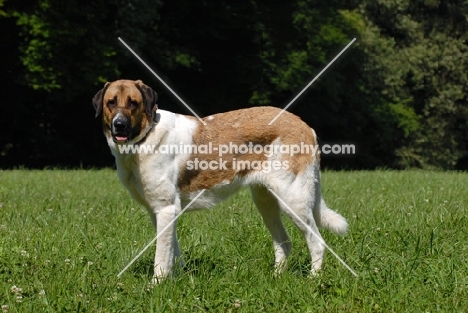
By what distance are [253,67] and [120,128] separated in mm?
21848

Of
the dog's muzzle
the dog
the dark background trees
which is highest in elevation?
the dog's muzzle

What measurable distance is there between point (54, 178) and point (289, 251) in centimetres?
861

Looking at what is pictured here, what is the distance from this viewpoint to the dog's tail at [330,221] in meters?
6.23

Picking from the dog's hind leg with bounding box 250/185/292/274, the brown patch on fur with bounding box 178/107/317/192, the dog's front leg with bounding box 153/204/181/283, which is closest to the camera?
the dog's front leg with bounding box 153/204/181/283

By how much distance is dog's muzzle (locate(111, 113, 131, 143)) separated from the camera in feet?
18.2

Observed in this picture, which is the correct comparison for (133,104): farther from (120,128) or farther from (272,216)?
(272,216)

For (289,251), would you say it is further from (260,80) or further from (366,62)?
(366,62)

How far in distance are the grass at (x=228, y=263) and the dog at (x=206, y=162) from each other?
1.10ft

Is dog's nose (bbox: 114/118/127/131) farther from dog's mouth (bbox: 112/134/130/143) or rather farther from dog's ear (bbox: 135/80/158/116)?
dog's ear (bbox: 135/80/158/116)

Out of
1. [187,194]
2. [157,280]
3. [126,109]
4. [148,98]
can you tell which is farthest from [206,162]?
[157,280]

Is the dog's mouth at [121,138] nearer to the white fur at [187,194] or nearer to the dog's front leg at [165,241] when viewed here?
the white fur at [187,194]

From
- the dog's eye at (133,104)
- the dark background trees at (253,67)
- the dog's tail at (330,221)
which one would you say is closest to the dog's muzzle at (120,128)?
the dog's eye at (133,104)

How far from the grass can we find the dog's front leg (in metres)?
0.18

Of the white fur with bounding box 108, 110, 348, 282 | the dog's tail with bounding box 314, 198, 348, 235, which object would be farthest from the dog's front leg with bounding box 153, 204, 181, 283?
the dog's tail with bounding box 314, 198, 348, 235
